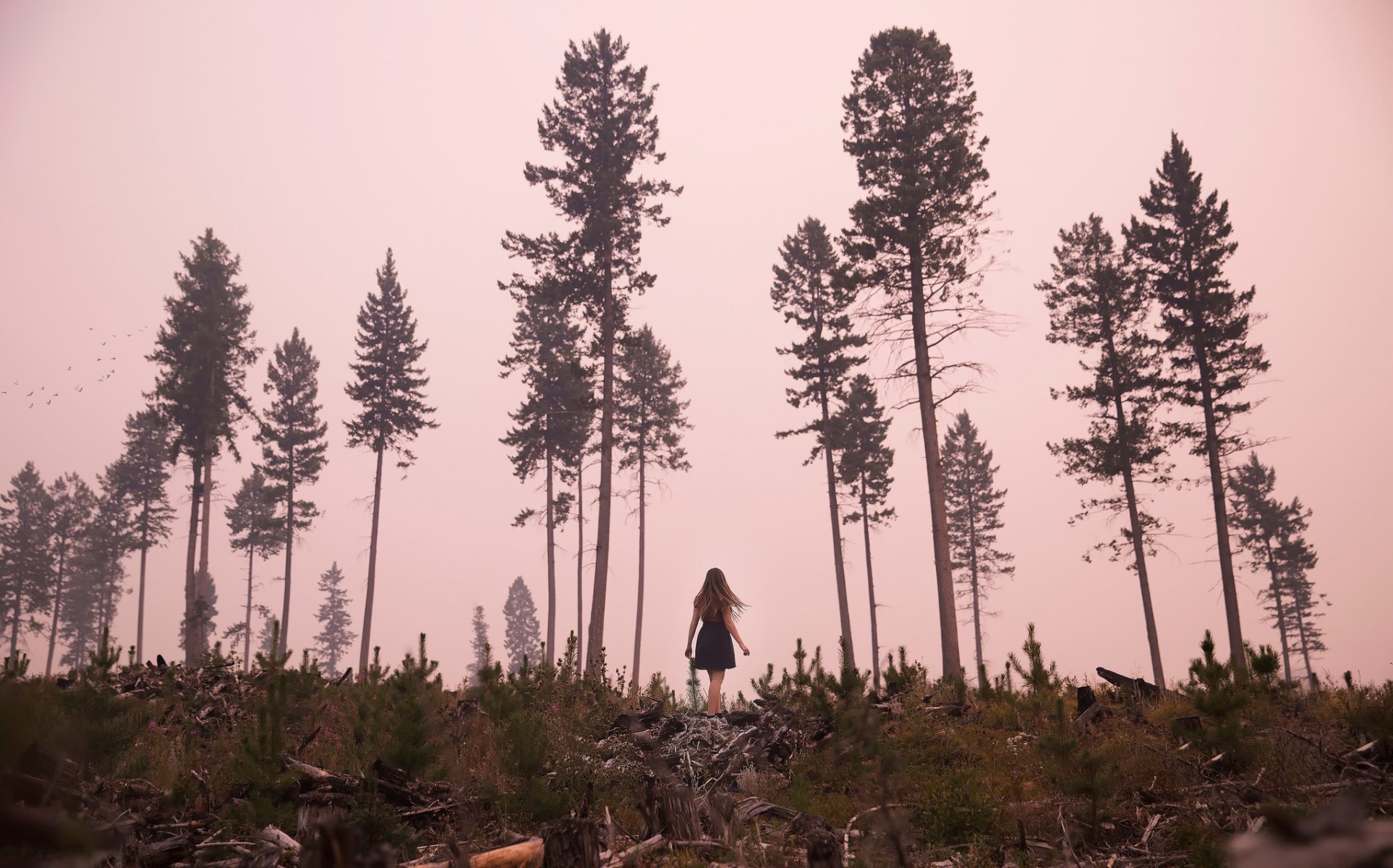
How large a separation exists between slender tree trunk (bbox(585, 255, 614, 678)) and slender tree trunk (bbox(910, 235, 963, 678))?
8445 mm

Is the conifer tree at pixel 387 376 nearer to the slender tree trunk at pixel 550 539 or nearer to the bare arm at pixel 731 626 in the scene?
the slender tree trunk at pixel 550 539

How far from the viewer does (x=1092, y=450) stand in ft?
82.9

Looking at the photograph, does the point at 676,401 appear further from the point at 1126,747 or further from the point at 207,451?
the point at 1126,747

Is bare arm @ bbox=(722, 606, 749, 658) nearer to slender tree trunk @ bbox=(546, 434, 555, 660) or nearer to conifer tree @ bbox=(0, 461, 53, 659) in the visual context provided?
slender tree trunk @ bbox=(546, 434, 555, 660)

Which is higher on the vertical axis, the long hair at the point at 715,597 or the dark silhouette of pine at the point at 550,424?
the dark silhouette of pine at the point at 550,424

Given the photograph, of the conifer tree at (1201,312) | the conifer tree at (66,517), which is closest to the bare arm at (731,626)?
the conifer tree at (1201,312)

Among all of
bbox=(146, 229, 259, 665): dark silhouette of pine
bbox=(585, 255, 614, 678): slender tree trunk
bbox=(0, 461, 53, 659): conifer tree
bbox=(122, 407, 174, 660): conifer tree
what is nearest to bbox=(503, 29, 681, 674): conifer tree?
bbox=(585, 255, 614, 678): slender tree trunk

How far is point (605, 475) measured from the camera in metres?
20.5

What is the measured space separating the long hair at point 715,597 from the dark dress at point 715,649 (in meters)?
0.21

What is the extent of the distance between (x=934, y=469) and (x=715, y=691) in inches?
355

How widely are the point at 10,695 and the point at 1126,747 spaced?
30.3 ft

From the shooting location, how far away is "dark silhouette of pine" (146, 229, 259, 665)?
29344 millimetres

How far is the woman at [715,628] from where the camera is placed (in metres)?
11.7

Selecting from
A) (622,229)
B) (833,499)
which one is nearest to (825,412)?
(833,499)
